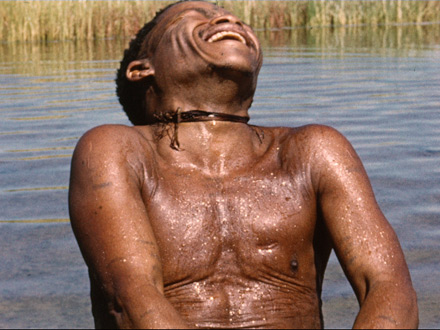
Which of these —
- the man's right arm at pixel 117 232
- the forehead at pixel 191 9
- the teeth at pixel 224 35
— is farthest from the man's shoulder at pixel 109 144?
the forehead at pixel 191 9

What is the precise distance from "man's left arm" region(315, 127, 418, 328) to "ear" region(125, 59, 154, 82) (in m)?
0.84

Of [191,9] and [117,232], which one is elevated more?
[191,9]

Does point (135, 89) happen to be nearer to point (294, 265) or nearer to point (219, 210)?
point (219, 210)

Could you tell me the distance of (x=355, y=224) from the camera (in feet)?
11.9

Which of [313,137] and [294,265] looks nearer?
[294,265]

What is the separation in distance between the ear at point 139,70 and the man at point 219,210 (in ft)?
Answer: 0.03

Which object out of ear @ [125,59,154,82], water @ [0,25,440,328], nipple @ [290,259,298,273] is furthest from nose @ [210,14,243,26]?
water @ [0,25,440,328]

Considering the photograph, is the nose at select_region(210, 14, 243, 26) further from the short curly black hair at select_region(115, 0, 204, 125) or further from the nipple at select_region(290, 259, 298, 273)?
the nipple at select_region(290, 259, 298, 273)

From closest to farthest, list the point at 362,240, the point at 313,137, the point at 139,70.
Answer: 1. the point at 362,240
2. the point at 313,137
3. the point at 139,70

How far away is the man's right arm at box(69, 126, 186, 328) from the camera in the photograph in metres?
3.24

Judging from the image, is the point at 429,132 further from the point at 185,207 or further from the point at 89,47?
the point at 89,47

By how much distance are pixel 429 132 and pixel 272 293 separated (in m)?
5.48

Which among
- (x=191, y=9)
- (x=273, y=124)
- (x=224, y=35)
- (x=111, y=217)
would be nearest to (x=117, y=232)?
(x=111, y=217)

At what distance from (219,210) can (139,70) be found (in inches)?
33.4
